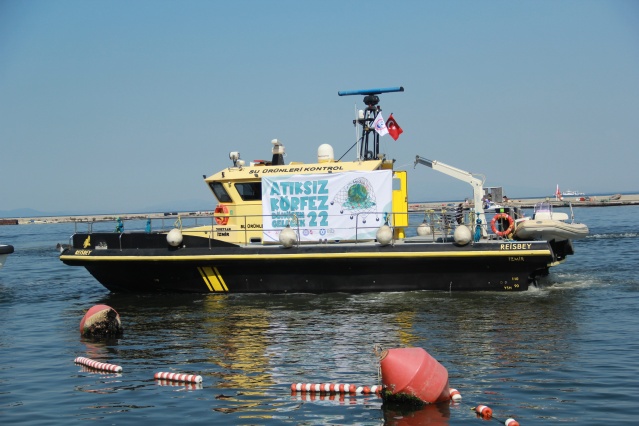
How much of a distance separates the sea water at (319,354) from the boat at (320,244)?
1.50 feet

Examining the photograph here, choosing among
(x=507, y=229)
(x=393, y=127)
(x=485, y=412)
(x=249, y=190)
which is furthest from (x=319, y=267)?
(x=485, y=412)

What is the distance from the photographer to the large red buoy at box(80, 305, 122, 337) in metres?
12.8

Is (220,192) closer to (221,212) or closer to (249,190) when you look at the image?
(221,212)

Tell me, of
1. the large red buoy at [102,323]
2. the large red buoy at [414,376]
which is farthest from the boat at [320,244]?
the large red buoy at [414,376]

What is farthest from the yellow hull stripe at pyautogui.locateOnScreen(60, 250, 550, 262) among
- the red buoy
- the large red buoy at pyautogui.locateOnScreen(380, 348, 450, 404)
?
the red buoy

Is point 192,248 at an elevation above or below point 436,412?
above

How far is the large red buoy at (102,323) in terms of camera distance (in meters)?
12.8

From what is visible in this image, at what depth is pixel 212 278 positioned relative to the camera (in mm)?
16656

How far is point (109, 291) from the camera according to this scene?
1856 centimetres

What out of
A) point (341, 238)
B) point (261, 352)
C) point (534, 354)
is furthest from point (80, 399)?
point (341, 238)

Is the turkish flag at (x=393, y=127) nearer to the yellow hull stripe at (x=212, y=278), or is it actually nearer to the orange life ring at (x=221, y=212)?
the orange life ring at (x=221, y=212)

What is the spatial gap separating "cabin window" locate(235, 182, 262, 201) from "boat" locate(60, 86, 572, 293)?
3 centimetres

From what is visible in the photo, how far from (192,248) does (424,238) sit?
5.61m

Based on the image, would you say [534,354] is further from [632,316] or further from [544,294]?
[544,294]
